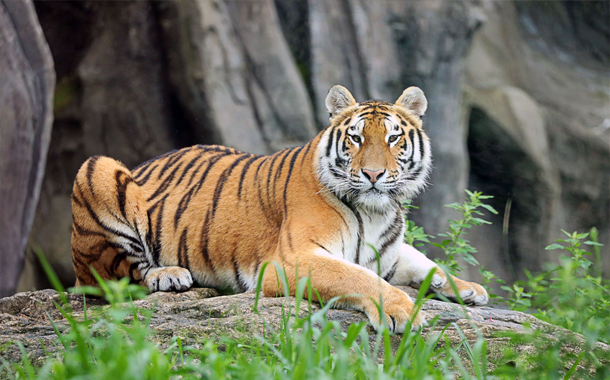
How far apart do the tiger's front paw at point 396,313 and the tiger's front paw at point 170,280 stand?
130 cm

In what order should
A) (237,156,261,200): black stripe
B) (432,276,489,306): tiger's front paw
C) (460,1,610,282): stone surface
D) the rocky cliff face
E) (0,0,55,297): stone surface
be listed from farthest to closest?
(460,1,610,282): stone surface, the rocky cliff face, (0,0,55,297): stone surface, (237,156,261,200): black stripe, (432,276,489,306): tiger's front paw

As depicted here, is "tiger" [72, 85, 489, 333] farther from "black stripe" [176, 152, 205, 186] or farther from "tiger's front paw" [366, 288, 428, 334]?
"tiger's front paw" [366, 288, 428, 334]

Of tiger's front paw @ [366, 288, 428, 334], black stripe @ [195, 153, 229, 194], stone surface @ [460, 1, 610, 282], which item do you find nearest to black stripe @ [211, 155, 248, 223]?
black stripe @ [195, 153, 229, 194]

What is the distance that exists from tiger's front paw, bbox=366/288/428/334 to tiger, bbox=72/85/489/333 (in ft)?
0.45

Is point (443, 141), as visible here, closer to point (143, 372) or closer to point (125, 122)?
point (125, 122)

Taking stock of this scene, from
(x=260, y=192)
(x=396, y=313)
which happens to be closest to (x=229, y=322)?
(x=396, y=313)

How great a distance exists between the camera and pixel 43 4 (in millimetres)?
6539

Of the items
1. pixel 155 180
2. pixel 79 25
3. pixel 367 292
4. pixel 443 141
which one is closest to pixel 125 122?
pixel 79 25

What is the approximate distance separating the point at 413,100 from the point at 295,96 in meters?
3.22

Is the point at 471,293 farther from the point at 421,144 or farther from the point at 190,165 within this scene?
the point at 190,165

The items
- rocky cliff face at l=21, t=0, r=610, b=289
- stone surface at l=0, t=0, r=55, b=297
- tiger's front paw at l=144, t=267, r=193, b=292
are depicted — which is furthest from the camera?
rocky cliff face at l=21, t=0, r=610, b=289

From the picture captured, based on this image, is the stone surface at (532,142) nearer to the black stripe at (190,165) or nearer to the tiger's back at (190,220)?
the black stripe at (190,165)

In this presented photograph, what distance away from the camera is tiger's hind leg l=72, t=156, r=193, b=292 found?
3.61 m

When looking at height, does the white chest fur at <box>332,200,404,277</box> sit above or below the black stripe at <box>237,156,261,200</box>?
below
